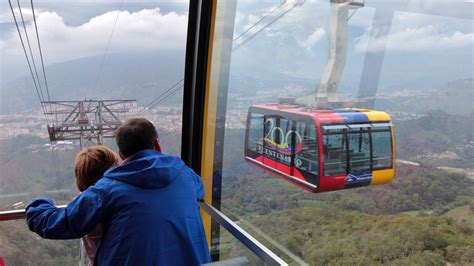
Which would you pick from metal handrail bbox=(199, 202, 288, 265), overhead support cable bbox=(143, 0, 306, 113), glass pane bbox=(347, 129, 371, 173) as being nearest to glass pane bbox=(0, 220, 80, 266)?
metal handrail bbox=(199, 202, 288, 265)

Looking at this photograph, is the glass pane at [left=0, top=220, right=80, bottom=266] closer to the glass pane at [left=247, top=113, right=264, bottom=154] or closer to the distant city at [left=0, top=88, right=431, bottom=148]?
the distant city at [left=0, top=88, right=431, bottom=148]

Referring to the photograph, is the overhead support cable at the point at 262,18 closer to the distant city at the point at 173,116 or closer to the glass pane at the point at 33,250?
the distant city at the point at 173,116

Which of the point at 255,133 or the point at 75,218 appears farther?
the point at 255,133

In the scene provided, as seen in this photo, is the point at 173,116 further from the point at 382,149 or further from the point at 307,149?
the point at 382,149

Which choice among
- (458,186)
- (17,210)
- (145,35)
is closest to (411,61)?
(458,186)

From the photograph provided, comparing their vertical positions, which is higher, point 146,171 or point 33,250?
point 146,171

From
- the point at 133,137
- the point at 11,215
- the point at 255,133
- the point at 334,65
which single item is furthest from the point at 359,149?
the point at 11,215
